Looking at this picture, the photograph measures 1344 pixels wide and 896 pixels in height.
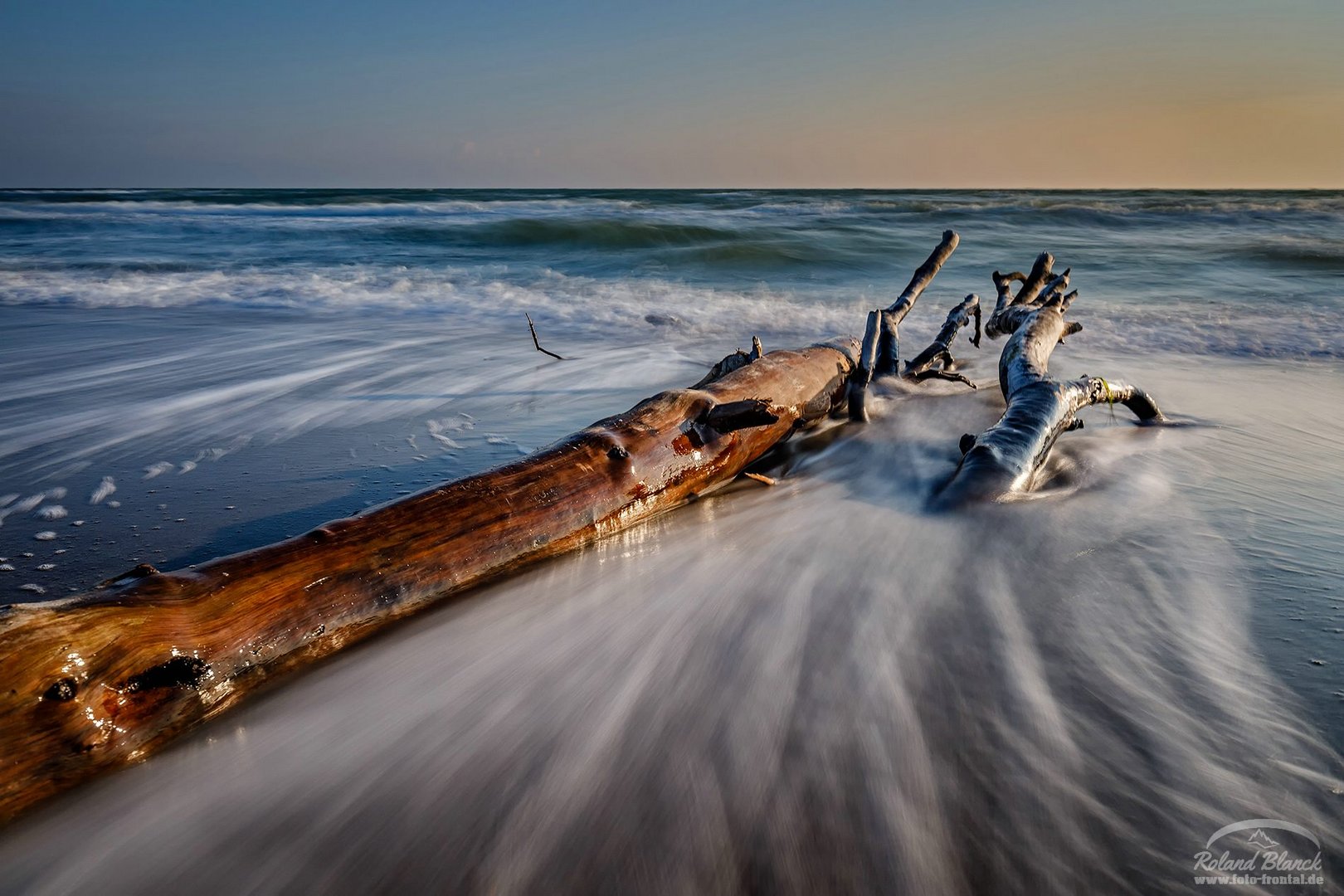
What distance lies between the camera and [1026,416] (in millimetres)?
3072

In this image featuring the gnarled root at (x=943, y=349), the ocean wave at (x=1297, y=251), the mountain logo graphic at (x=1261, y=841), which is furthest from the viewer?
the ocean wave at (x=1297, y=251)

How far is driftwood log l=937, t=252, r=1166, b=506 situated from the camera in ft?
9.70

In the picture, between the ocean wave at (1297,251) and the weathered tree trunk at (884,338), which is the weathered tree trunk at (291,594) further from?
the ocean wave at (1297,251)

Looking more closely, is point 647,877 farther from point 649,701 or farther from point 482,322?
point 482,322

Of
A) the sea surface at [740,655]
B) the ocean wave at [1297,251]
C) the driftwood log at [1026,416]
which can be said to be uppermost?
the driftwood log at [1026,416]

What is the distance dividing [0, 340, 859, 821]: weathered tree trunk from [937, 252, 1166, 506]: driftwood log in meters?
1.04

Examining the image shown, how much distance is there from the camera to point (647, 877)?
54.1 inches

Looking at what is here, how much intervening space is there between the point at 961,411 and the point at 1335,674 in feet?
8.89

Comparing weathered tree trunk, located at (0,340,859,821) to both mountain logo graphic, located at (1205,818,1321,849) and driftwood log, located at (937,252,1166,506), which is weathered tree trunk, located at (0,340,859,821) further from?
mountain logo graphic, located at (1205,818,1321,849)

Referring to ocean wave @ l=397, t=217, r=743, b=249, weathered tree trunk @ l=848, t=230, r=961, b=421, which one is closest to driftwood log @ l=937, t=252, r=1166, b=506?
weathered tree trunk @ l=848, t=230, r=961, b=421

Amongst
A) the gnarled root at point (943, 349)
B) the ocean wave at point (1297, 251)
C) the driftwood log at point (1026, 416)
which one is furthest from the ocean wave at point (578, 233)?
the driftwood log at point (1026, 416)

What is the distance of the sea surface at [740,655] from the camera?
143 cm

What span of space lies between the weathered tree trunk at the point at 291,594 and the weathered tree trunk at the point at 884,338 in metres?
1.44

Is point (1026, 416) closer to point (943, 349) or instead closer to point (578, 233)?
point (943, 349)
